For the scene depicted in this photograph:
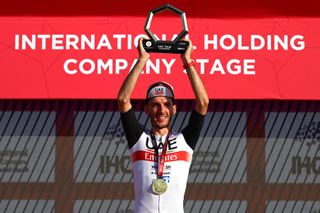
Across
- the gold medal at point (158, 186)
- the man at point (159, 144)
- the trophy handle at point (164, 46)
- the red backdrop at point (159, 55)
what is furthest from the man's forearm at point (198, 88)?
the red backdrop at point (159, 55)

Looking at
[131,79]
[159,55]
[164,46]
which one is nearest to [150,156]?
[131,79]

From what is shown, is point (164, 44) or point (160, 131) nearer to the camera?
point (164, 44)

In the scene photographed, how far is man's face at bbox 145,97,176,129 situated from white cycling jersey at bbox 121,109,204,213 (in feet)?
0.35

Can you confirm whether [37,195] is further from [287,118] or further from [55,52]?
[287,118]

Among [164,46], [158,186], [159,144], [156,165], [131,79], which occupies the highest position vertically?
[164,46]

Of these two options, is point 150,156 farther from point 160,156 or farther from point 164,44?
point 164,44

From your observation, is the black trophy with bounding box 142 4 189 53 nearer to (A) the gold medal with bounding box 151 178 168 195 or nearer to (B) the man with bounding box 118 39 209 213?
(B) the man with bounding box 118 39 209 213

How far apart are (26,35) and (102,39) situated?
872mm

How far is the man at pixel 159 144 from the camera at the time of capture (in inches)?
157

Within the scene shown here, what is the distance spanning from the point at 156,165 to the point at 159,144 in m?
0.12

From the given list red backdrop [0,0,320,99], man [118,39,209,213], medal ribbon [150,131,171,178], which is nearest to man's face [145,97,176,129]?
man [118,39,209,213]

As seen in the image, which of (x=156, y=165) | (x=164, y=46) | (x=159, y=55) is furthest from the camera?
(x=159, y=55)

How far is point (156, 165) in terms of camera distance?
4.05 m

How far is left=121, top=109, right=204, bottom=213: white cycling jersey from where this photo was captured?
13.2 ft
